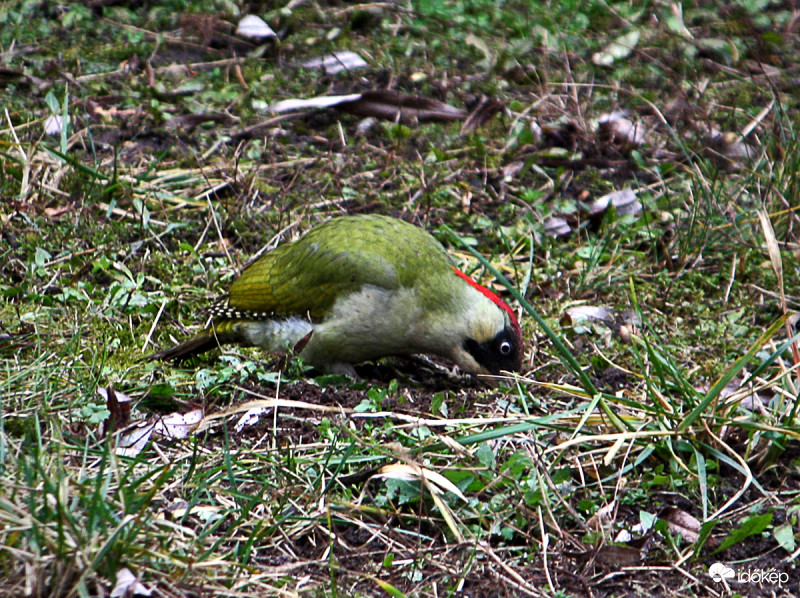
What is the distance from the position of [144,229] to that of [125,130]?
1.39 metres

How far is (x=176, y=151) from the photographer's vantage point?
6.62 meters

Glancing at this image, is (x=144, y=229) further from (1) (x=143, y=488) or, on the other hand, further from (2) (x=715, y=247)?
(2) (x=715, y=247)

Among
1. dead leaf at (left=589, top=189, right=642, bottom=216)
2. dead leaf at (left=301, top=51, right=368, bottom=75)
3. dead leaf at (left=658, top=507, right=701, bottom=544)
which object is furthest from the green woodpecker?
dead leaf at (left=301, top=51, right=368, bottom=75)

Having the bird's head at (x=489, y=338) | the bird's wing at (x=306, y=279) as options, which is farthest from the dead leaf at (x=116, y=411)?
the bird's head at (x=489, y=338)

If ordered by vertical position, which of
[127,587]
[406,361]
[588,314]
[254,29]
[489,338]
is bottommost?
[406,361]

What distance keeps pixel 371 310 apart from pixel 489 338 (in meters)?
0.65

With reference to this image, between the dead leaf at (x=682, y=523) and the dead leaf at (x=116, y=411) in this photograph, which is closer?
the dead leaf at (x=682, y=523)

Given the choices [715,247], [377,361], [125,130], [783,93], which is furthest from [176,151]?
[783,93]

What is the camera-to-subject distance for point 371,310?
4.78 meters

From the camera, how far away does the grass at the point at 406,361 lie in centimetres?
321

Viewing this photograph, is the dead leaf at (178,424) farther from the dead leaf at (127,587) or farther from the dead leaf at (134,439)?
the dead leaf at (127,587)

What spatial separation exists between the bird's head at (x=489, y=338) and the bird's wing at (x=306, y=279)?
0.45m

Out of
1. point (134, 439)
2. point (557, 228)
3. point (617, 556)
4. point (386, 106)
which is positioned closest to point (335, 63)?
point (386, 106)

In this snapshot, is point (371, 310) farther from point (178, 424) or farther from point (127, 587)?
point (127, 587)
